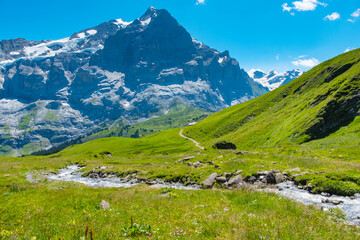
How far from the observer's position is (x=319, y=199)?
18.2 metres

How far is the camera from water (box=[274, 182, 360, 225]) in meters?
14.4

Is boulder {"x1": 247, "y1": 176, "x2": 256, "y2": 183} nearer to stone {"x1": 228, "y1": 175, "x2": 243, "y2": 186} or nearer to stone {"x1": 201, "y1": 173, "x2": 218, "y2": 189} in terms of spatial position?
stone {"x1": 228, "y1": 175, "x2": 243, "y2": 186}

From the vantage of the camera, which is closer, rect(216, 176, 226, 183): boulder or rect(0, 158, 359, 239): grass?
rect(0, 158, 359, 239): grass

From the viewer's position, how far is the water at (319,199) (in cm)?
1439

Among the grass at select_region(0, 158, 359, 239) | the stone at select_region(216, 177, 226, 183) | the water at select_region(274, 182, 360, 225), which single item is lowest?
the water at select_region(274, 182, 360, 225)

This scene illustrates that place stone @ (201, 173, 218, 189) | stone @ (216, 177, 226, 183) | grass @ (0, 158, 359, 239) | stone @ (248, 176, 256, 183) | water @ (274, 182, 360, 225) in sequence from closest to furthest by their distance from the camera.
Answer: grass @ (0, 158, 359, 239) → water @ (274, 182, 360, 225) → stone @ (248, 176, 256, 183) → stone @ (201, 173, 218, 189) → stone @ (216, 177, 226, 183)

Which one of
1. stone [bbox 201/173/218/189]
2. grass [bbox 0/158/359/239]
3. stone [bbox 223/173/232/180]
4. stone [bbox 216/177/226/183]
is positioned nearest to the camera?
grass [bbox 0/158/359/239]

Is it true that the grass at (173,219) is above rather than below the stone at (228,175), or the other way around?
above

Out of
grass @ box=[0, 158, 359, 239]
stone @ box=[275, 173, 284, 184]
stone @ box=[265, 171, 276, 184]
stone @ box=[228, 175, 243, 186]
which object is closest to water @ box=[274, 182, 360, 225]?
stone @ box=[275, 173, 284, 184]

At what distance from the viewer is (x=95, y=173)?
4984cm

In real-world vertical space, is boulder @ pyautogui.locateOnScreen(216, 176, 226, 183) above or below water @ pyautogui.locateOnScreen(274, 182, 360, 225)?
above

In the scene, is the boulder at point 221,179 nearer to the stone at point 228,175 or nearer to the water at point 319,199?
the stone at point 228,175

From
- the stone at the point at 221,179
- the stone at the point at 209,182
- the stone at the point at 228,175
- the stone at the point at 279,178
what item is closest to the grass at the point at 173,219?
the stone at the point at 279,178

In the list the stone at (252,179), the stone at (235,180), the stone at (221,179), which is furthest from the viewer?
the stone at (221,179)
